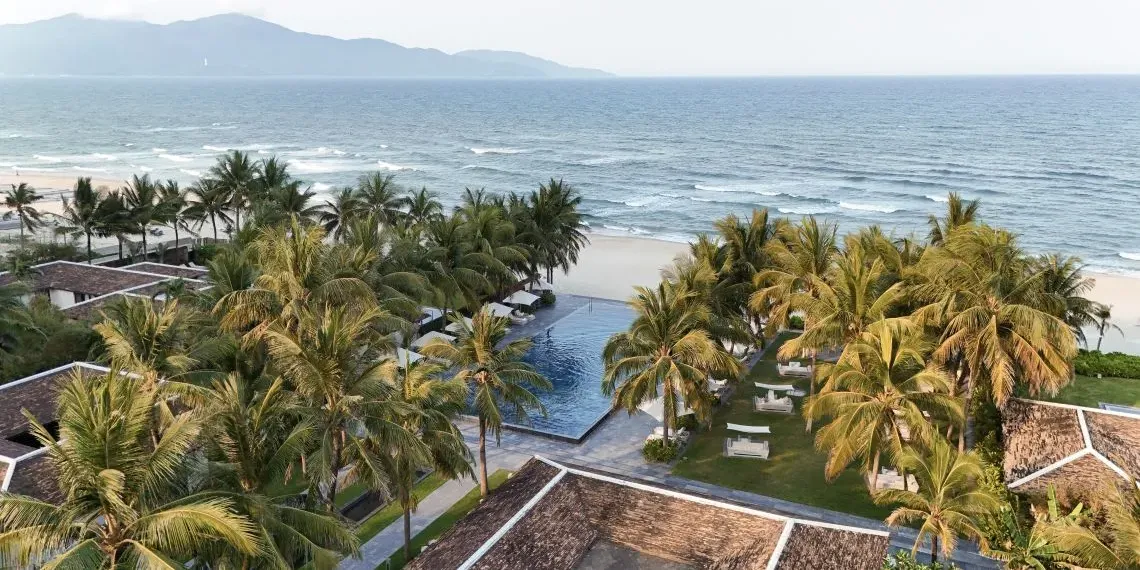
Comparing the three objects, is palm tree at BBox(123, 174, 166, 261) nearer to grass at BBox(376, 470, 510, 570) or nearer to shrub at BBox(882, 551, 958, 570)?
grass at BBox(376, 470, 510, 570)

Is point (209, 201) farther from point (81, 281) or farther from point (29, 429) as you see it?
point (29, 429)

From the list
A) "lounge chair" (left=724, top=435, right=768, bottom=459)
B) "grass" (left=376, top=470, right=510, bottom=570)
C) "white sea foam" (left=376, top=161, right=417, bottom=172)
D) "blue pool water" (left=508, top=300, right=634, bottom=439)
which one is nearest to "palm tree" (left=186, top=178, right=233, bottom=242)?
"blue pool water" (left=508, top=300, right=634, bottom=439)

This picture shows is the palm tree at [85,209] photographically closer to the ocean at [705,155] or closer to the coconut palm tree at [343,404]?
the coconut palm tree at [343,404]

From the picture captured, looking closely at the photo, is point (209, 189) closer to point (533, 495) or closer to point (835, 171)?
point (533, 495)

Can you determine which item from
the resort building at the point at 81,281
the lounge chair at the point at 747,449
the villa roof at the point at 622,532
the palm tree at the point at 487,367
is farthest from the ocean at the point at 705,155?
the resort building at the point at 81,281

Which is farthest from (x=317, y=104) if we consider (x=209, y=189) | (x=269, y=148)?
(x=209, y=189)

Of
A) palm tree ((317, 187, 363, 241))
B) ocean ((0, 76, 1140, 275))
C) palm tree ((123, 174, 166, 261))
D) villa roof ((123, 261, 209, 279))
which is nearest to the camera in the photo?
villa roof ((123, 261, 209, 279))
